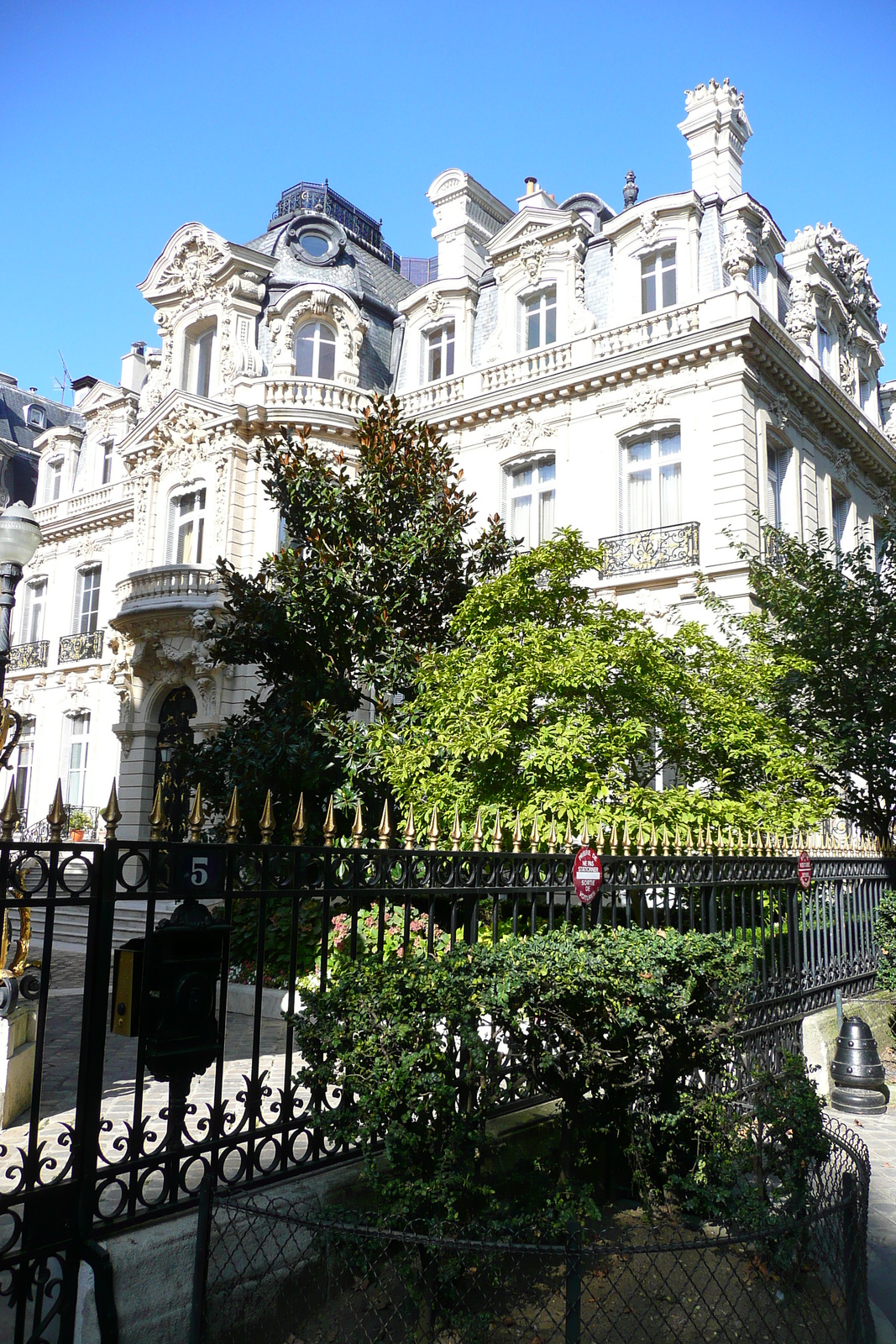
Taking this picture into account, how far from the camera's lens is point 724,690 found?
416 inches

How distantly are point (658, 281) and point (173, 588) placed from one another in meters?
10.8

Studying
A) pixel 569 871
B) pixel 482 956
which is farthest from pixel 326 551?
pixel 482 956

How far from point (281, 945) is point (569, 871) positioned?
6.10 metres

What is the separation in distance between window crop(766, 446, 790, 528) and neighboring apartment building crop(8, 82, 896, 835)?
0.15 feet

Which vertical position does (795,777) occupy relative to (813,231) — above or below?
below

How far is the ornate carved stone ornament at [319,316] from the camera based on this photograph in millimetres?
19859

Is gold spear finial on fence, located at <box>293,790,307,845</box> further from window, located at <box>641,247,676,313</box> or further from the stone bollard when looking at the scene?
window, located at <box>641,247,676,313</box>

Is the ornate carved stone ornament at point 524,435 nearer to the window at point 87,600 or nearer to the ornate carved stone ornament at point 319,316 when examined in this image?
the ornate carved stone ornament at point 319,316

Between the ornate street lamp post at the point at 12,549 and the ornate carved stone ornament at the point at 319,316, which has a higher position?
Answer: the ornate carved stone ornament at the point at 319,316

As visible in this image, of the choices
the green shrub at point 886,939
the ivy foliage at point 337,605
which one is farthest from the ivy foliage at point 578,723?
the green shrub at point 886,939

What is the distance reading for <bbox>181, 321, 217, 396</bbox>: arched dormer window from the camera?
21188mm

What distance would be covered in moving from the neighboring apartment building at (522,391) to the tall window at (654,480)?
4cm

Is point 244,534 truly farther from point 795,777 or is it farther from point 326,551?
point 795,777

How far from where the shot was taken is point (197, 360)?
21328mm
